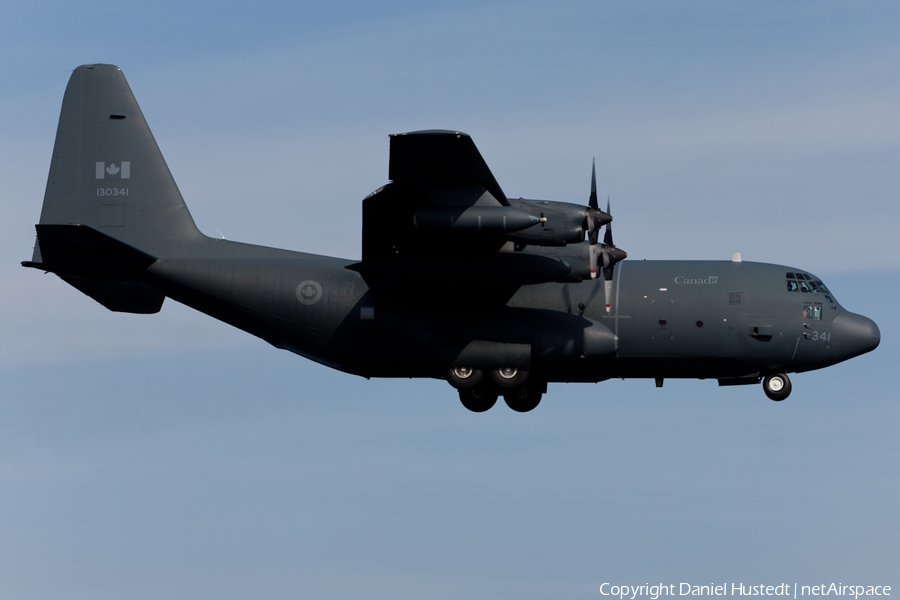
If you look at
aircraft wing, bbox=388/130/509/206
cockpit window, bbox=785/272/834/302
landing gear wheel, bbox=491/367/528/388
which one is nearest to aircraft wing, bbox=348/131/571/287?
aircraft wing, bbox=388/130/509/206

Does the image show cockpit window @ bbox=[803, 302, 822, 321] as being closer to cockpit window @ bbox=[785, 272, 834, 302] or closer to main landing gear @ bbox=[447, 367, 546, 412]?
cockpit window @ bbox=[785, 272, 834, 302]

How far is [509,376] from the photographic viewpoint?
25672 millimetres

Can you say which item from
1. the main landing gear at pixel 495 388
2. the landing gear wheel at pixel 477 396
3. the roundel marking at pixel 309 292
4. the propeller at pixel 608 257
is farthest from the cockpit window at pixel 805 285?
the roundel marking at pixel 309 292

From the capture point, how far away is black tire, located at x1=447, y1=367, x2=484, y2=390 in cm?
2580

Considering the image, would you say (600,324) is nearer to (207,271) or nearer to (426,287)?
(426,287)

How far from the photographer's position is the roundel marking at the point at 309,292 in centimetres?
2644

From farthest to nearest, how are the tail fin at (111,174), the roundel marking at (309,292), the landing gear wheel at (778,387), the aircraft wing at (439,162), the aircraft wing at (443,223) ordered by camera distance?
the tail fin at (111,174)
the roundel marking at (309,292)
the landing gear wheel at (778,387)
the aircraft wing at (443,223)
the aircraft wing at (439,162)

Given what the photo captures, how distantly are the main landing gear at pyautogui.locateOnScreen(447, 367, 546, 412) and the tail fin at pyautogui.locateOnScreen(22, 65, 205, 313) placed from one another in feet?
23.8

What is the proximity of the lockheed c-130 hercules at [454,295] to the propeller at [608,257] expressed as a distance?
33 millimetres

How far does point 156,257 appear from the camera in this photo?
1064 inches

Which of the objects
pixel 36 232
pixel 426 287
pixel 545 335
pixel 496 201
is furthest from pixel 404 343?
pixel 36 232

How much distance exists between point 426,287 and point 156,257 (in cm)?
647

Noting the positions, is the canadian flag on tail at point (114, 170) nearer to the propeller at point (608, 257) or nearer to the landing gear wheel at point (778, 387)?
the propeller at point (608, 257)

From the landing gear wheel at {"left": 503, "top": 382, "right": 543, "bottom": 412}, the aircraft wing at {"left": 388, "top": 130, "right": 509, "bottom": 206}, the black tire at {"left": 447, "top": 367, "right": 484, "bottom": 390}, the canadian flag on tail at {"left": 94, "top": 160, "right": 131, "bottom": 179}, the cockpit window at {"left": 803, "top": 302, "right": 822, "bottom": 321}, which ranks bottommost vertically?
the landing gear wheel at {"left": 503, "top": 382, "right": 543, "bottom": 412}
